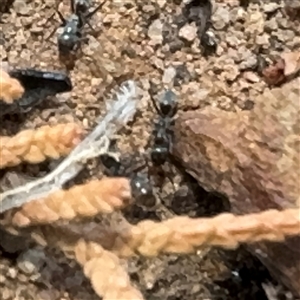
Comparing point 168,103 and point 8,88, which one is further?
point 168,103

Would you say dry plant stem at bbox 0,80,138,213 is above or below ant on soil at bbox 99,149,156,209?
above

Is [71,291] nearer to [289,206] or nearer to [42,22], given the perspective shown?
[289,206]

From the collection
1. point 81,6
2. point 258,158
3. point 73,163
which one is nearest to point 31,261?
point 73,163

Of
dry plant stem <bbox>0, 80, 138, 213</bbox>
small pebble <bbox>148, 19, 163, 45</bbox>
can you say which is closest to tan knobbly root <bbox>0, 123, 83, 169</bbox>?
dry plant stem <bbox>0, 80, 138, 213</bbox>

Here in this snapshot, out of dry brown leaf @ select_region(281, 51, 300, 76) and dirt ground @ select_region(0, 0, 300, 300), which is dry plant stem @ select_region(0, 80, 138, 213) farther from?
dry brown leaf @ select_region(281, 51, 300, 76)

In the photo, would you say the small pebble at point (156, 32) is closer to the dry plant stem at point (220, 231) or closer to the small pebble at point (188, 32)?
the small pebble at point (188, 32)

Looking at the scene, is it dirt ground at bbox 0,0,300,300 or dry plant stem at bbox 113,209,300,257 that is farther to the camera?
dirt ground at bbox 0,0,300,300

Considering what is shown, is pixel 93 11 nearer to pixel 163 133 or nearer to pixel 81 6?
pixel 81 6
